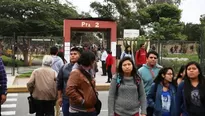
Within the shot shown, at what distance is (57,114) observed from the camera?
333 inches

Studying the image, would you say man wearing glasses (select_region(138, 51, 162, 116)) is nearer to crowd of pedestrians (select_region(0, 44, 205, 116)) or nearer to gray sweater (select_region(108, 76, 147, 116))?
crowd of pedestrians (select_region(0, 44, 205, 116))

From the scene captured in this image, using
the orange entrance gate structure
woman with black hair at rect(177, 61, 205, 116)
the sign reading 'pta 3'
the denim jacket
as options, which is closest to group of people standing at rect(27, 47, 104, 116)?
the denim jacket

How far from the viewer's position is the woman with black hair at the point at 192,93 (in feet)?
15.1

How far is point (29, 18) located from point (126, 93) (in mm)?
23378

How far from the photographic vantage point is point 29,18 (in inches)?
1073

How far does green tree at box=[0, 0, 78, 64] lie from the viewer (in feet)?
86.4

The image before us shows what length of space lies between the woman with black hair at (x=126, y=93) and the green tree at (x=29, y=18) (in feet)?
72.1

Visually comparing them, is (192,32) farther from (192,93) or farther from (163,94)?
(192,93)

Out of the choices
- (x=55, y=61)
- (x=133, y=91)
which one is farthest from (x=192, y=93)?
(x=55, y=61)

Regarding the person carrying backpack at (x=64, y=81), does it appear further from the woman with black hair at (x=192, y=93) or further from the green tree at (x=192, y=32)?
the green tree at (x=192, y=32)

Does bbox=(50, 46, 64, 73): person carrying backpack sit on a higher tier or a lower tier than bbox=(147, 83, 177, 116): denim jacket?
higher

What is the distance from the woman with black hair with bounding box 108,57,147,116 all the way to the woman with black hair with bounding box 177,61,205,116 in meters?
0.55

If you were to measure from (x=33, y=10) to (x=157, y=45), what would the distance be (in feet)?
36.7

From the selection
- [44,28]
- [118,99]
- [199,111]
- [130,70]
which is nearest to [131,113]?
[118,99]
